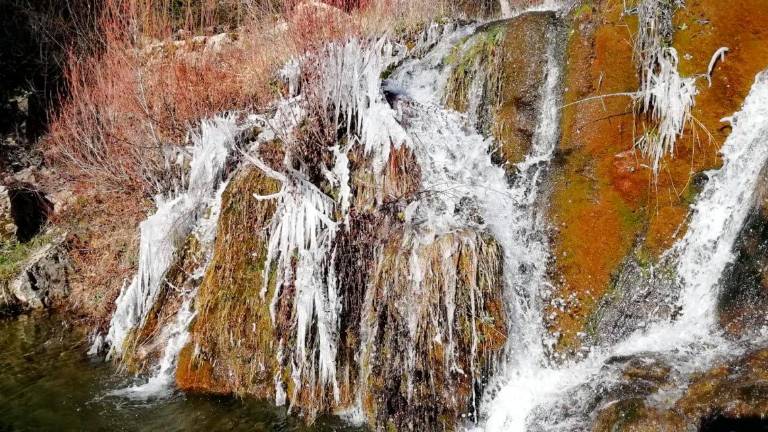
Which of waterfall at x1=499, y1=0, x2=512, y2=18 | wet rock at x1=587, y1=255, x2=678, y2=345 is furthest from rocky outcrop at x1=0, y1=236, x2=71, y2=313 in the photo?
waterfall at x1=499, y1=0, x2=512, y2=18

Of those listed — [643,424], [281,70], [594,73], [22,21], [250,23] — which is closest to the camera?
[643,424]

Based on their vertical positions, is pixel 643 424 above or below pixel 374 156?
below

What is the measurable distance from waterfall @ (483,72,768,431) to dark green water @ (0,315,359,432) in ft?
4.51

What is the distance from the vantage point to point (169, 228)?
539 cm

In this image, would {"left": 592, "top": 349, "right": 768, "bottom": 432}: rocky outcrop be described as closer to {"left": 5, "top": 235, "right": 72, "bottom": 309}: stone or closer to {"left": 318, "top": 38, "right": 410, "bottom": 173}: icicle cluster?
{"left": 318, "top": 38, "right": 410, "bottom": 173}: icicle cluster

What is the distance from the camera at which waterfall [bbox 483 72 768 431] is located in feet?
12.2

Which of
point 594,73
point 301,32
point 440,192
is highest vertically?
point 301,32

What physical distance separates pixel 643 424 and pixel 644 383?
1.16ft

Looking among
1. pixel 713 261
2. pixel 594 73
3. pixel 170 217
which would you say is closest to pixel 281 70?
pixel 170 217

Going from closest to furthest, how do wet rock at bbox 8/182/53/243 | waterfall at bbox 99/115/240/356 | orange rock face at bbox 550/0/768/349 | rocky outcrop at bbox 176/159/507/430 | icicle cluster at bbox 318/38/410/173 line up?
rocky outcrop at bbox 176/159/507/430, orange rock face at bbox 550/0/768/349, icicle cluster at bbox 318/38/410/173, waterfall at bbox 99/115/240/356, wet rock at bbox 8/182/53/243

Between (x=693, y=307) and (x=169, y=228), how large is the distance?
16.1 feet

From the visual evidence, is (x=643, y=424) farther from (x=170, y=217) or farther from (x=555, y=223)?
(x=170, y=217)

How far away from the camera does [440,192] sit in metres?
4.72

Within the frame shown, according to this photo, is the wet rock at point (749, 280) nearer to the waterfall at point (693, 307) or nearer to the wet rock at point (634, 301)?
the waterfall at point (693, 307)
